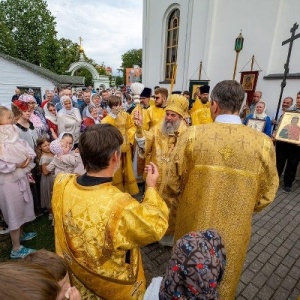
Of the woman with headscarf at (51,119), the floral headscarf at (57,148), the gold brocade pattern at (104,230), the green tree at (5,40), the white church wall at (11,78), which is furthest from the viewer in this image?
the green tree at (5,40)

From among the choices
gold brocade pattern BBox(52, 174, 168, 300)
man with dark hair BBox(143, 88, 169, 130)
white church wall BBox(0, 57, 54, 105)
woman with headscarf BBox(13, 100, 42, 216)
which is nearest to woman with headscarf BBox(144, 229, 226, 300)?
gold brocade pattern BBox(52, 174, 168, 300)

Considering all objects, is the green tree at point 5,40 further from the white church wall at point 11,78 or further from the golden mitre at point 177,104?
the golden mitre at point 177,104

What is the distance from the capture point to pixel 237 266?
1.82 metres

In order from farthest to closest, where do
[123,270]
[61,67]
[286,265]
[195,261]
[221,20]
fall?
[61,67] < [221,20] < [286,265] < [123,270] < [195,261]

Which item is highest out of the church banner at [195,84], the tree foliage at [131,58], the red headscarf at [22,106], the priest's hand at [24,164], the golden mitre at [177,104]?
the tree foliage at [131,58]

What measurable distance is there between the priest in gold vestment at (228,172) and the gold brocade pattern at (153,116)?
294cm

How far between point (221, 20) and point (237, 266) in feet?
33.0

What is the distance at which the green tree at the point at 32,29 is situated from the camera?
3459 cm

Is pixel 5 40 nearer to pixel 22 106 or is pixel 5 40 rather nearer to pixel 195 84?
pixel 195 84

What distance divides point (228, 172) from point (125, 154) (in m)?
2.80

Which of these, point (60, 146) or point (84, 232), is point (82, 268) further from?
point (60, 146)

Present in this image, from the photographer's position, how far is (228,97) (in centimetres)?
164

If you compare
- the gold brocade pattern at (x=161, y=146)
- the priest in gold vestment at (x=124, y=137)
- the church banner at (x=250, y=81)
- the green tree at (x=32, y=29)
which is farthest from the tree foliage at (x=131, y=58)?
the gold brocade pattern at (x=161, y=146)

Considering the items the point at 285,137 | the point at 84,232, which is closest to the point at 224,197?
the point at 84,232
